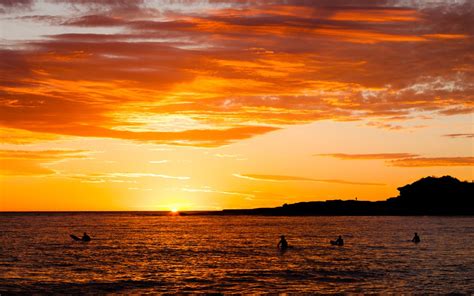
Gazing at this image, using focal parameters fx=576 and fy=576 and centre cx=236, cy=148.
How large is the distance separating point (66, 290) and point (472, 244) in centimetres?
6158

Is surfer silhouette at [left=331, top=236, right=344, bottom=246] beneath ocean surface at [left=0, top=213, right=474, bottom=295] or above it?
above

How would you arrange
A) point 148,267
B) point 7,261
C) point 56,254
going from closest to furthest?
point 148,267 < point 7,261 < point 56,254

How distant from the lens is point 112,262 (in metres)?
63.5

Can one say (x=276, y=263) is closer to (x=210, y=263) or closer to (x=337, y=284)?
(x=210, y=263)

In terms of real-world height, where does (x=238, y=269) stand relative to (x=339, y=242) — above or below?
below

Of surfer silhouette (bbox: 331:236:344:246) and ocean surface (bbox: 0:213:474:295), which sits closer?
ocean surface (bbox: 0:213:474:295)

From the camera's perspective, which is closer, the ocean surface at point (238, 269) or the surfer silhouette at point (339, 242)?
the ocean surface at point (238, 269)

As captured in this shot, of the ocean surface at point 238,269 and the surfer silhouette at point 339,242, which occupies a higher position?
the surfer silhouette at point 339,242

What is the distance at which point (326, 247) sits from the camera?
8350 cm

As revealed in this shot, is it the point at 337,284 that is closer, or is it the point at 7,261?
the point at 337,284

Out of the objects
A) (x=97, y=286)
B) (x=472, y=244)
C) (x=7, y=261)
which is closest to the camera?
(x=97, y=286)

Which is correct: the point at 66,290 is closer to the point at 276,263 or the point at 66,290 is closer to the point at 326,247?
the point at 276,263

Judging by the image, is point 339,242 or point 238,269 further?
point 339,242

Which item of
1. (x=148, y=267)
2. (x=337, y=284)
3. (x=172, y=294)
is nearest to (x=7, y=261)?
(x=148, y=267)
